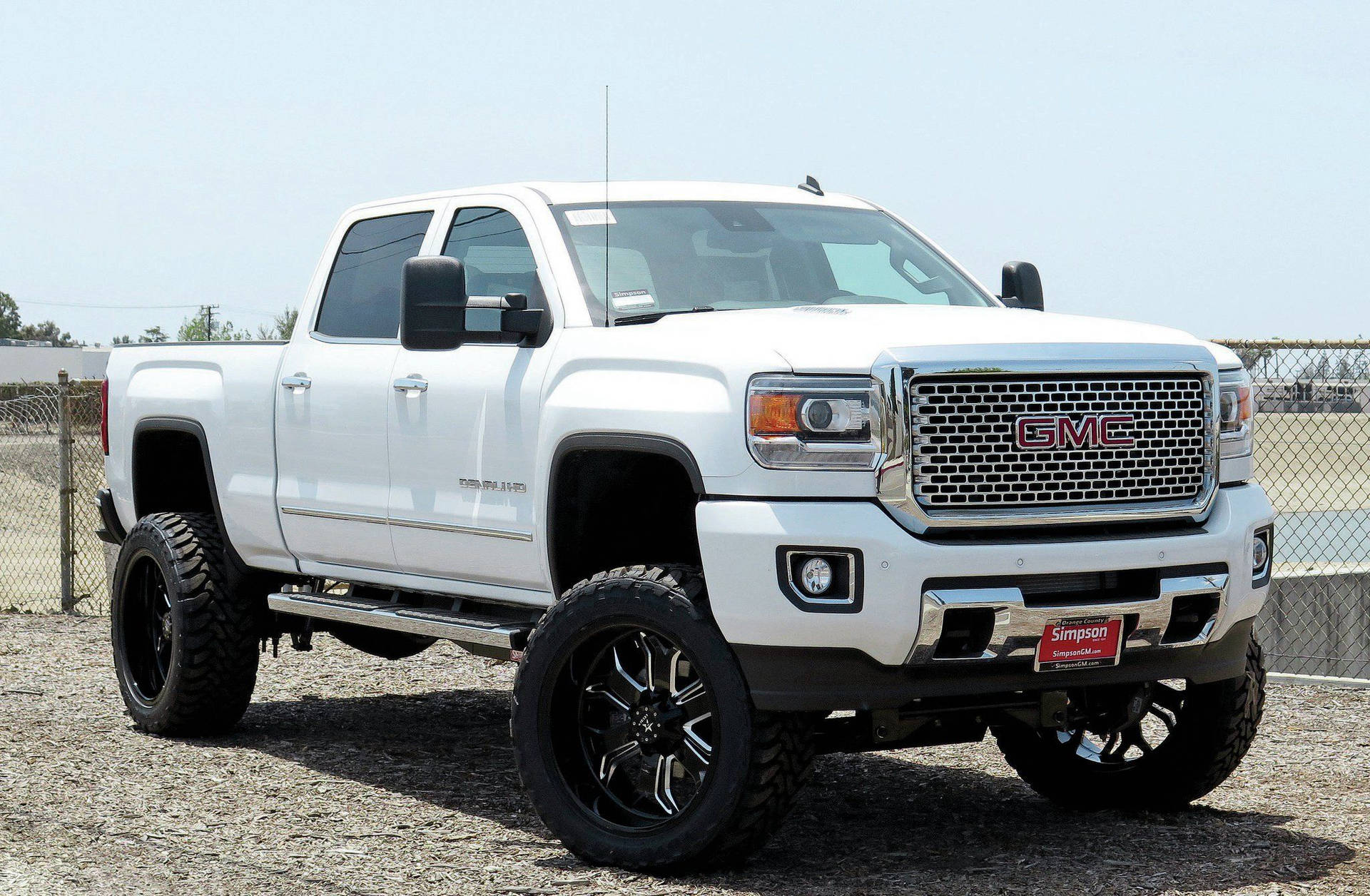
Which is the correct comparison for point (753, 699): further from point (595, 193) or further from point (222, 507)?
point (222, 507)

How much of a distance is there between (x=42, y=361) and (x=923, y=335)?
9947 centimetres

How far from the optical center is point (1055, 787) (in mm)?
6707

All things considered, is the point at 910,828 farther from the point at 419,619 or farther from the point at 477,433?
the point at 477,433

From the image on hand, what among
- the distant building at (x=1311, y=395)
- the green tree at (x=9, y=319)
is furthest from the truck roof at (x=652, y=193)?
the green tree at (x=9, y=319)

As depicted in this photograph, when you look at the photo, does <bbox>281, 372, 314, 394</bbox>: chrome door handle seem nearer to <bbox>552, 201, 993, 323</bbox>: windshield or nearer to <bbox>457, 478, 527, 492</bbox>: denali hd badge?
<bbox>457, 478, 527, 492</bbox>: denali hd badge

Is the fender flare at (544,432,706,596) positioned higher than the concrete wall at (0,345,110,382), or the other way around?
the fender flare at (544,432,706,596)

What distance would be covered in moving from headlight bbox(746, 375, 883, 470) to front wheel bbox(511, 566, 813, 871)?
52 centimetres

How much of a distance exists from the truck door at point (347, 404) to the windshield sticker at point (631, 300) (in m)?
1.13

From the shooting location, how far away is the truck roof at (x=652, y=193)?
6.48 meters

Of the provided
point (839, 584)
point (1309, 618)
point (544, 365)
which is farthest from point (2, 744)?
point (1309, 618)

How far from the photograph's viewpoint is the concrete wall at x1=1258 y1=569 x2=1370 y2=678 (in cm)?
1270

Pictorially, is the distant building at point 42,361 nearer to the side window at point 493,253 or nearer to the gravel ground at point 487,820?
the gravel ground at point 487,820

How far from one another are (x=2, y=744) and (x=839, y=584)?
15.7 feet

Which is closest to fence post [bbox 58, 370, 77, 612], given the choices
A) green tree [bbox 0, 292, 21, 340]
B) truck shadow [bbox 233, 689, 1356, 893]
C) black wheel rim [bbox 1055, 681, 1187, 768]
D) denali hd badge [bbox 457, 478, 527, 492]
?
truck shadow [bbox 233, 689, 1356, 893]
